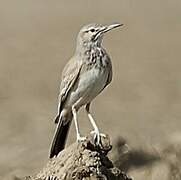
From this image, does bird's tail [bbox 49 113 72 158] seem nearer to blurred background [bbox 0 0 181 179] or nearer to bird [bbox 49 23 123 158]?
bird [bbox 49 23 123 158]

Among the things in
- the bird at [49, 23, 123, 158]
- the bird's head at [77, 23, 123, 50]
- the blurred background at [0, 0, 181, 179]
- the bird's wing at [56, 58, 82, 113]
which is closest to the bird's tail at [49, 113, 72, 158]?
the bird at [49, 23, 123, 158]

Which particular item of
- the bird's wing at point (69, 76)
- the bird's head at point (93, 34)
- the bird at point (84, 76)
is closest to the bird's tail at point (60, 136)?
the bird at point (84, 76)

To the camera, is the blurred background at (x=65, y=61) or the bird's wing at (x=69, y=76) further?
the blurred background at (x=65, y=61)

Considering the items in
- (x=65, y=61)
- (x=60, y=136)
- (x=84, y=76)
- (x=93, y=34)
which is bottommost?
(x=60, y=136)

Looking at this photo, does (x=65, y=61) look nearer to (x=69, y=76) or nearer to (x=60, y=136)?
(x=69, y=76)

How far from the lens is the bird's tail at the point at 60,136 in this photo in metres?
8.26

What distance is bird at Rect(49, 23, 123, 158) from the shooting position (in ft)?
28.0

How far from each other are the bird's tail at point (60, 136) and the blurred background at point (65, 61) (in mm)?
3371

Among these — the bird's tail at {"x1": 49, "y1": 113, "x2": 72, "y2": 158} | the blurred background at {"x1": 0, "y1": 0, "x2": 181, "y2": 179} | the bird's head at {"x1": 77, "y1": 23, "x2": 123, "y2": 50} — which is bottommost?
the bird's tail at {"x1": 49, "y1": 113, "x2": 72, "y2": 158}

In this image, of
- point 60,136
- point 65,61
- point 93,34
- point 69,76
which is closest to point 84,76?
point 69,76

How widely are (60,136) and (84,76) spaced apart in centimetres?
64

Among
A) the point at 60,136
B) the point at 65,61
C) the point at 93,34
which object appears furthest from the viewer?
the point at 65,61

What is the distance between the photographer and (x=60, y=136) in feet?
27.8

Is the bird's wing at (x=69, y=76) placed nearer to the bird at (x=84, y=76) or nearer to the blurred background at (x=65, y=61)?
the bird at (x=84, y=76)
